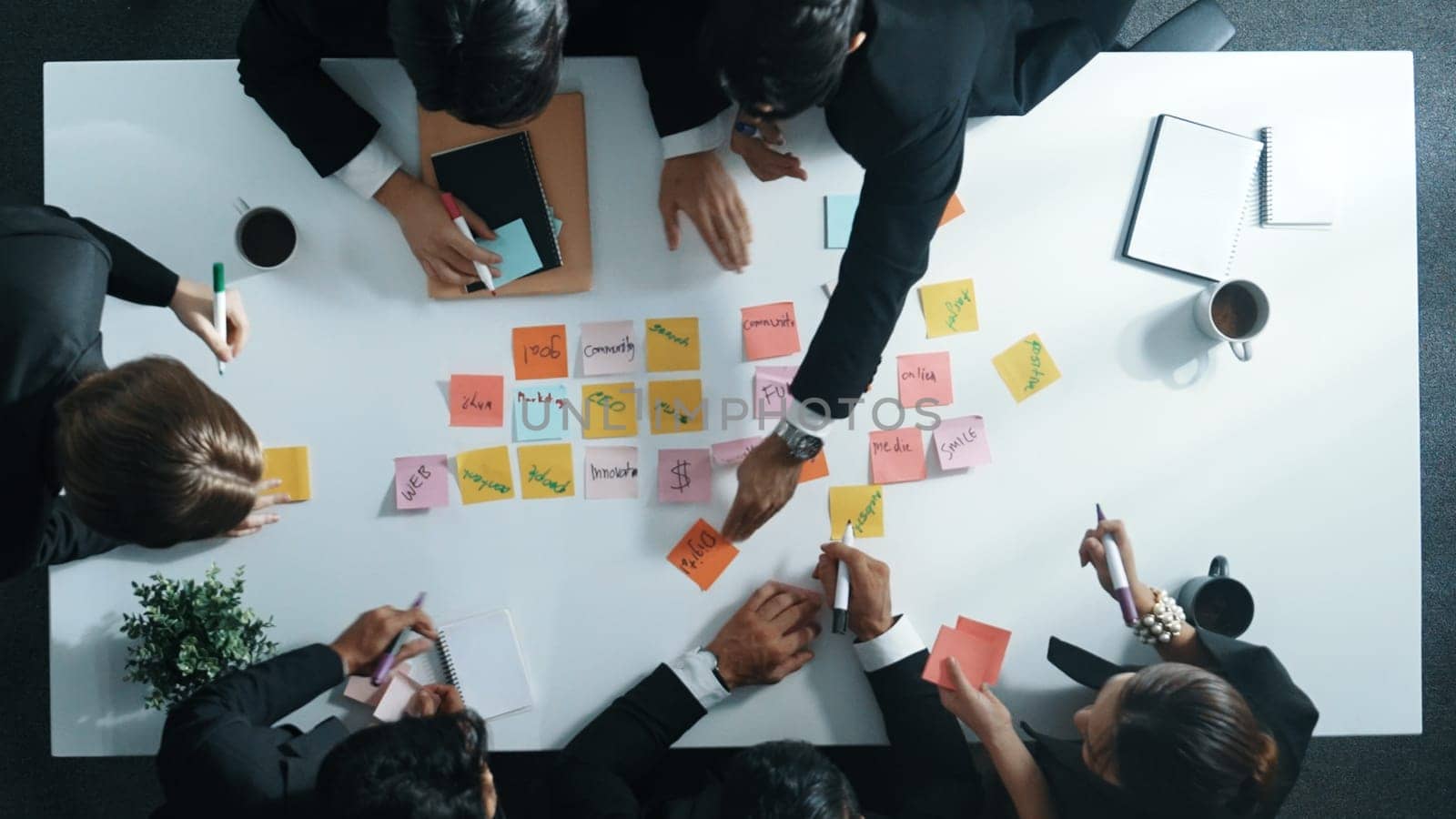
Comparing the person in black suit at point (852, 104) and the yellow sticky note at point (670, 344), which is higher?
the person in black suit at point (852, 104)

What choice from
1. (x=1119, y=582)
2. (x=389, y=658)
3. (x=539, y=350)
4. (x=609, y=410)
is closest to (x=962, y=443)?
(x=1119, y=582)

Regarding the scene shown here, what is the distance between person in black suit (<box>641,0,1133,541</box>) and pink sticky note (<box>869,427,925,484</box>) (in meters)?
0.10

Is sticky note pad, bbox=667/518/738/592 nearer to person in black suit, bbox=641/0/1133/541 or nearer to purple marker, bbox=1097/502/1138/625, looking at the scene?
person in black suit, bbox=641/0/1133/541

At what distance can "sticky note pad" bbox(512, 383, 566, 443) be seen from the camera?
1286mm

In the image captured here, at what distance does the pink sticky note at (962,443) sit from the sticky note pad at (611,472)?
42cm

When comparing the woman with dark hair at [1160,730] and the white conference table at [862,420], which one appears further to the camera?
the white conference table at [862,420]

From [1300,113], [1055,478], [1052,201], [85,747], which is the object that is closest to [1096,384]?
[1055,478]

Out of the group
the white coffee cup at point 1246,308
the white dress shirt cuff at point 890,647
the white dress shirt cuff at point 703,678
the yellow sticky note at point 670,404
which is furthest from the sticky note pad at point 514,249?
the white coffee cup at point 1246,308

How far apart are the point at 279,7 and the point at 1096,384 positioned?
1180 millimetres

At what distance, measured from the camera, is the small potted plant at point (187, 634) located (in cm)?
120

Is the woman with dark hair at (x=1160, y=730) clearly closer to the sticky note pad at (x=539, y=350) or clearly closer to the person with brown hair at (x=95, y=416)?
the sticky note pad at (x=539, y=350)

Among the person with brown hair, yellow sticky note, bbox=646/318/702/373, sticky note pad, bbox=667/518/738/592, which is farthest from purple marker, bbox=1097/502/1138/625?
the person with brown hair

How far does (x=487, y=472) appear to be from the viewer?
1284mm

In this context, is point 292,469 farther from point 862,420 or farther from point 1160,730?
point 1160,730
